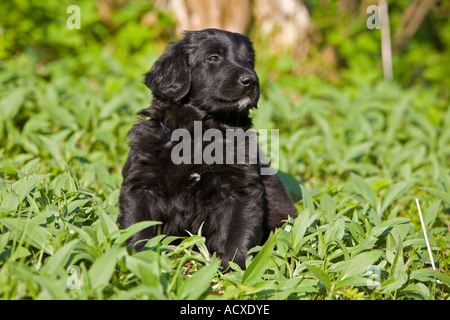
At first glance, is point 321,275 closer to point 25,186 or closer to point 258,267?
point 258,267

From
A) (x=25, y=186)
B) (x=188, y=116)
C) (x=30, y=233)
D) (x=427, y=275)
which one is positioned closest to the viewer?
(x=30, y=233)

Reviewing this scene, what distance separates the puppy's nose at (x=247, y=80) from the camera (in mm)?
3113

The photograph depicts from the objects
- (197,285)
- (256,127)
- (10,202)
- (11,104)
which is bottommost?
(197,285)

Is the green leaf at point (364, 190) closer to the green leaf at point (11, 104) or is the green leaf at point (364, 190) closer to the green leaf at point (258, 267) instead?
the green leaf at point (258, 267)

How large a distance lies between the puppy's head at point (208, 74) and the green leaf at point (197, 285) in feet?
4.05

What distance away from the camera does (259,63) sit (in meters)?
7.70

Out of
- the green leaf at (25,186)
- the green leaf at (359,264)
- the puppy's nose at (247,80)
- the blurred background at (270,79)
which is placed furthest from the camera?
the blurred background at (270,79)

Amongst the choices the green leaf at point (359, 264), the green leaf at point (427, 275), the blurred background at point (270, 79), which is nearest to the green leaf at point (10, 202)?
the blurred background at point (270, 79)

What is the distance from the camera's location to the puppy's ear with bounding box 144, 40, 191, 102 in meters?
3.20

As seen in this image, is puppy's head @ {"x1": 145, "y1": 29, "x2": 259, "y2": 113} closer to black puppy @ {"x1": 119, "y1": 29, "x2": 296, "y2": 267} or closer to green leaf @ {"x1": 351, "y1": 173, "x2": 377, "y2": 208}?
black puppy @ {"x1": 119, "y1": 29, "x2": 296, "y2": 267}

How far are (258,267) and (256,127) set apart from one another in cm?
322

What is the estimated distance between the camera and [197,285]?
217 centimetres

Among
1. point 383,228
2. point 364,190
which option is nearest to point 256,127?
point 364,190

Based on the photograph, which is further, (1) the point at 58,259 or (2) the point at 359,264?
(2) the point at 359,264
